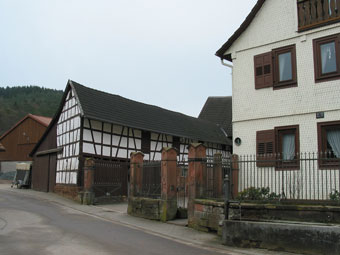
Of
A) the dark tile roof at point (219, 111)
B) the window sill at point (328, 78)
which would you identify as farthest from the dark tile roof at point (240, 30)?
the dark tile roof at point (219, 111)

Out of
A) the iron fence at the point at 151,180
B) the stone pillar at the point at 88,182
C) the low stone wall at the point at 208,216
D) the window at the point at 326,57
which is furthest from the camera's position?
the stone pillar at the point at 88,182

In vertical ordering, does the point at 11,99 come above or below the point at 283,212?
above

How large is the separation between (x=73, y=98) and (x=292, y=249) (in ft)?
59.3

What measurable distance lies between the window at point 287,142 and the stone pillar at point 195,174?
2966 millimetres

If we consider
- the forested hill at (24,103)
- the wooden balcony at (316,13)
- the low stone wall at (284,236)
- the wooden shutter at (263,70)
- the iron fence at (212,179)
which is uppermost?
the forested hill at (24,103)

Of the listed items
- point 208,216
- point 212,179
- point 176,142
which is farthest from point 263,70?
point 176,142

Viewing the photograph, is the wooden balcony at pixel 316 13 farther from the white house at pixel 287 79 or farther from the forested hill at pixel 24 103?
the forested hill at pixel 24 103

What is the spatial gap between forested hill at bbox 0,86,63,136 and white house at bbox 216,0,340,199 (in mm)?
69303

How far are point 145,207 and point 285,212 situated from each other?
625 cm

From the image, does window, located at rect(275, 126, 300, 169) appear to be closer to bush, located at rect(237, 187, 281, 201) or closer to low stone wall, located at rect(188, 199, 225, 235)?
bush, located at rect(237, 187, 281, 201)

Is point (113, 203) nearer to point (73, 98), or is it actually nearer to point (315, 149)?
point (73, 98)

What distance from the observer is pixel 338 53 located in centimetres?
1228

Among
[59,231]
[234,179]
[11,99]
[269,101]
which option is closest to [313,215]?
[234,179]

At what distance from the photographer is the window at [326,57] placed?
40.5ft
